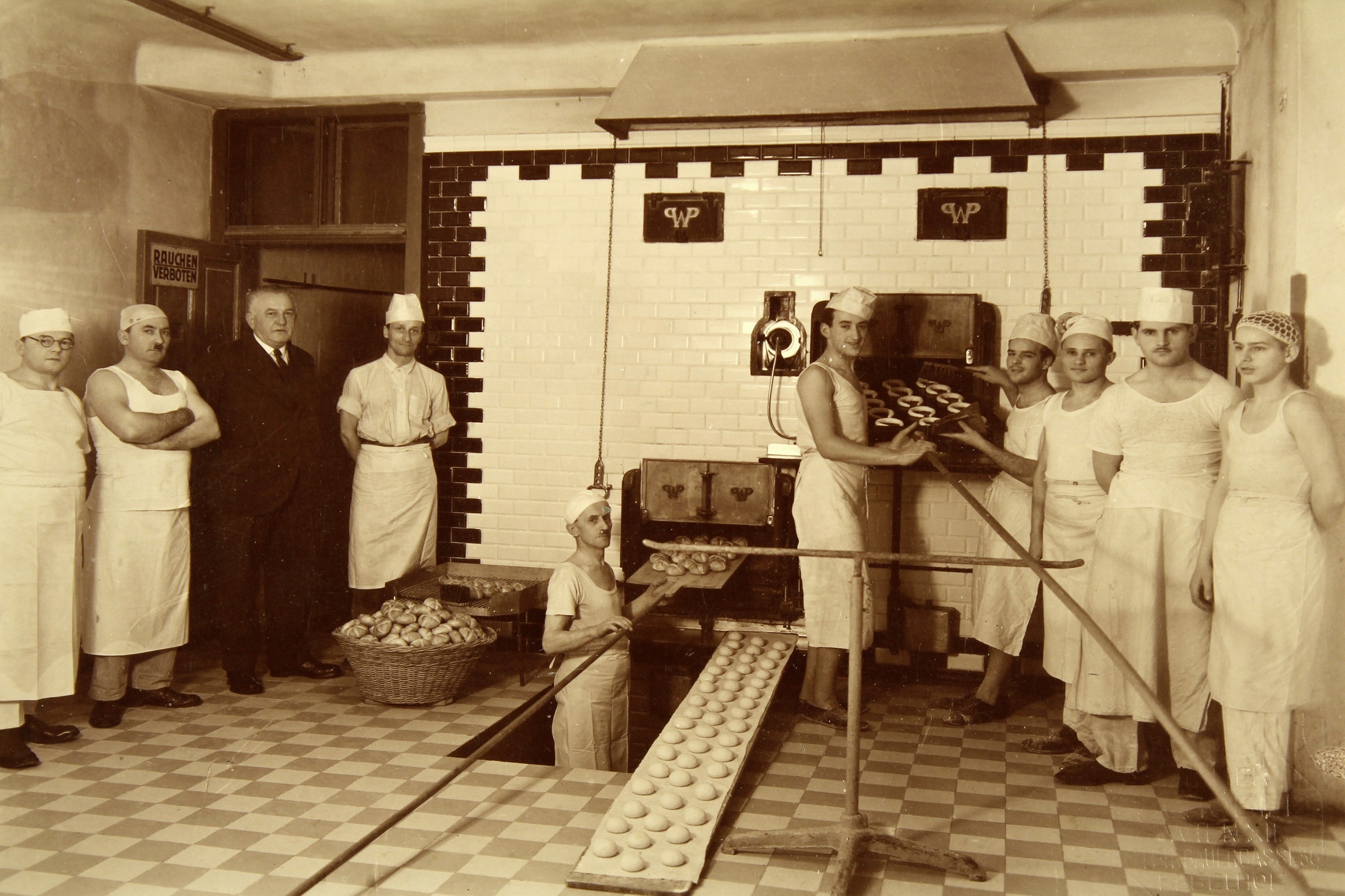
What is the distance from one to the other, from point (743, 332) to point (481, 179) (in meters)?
1.82

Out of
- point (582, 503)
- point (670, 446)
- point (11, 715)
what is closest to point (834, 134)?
point (670, 446)

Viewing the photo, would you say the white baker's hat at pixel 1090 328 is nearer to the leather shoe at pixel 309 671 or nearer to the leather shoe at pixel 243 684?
the leather shoe at pixel 309 671

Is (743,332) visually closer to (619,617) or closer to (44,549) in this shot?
(619,617)

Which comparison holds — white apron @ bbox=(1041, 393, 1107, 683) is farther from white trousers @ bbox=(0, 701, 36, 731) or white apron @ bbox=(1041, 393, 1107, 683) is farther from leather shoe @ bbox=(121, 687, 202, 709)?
white trousers @ bbox=(0, 701, 36, 731)

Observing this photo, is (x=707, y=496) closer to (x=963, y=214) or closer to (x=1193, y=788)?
(x=963, y=214)

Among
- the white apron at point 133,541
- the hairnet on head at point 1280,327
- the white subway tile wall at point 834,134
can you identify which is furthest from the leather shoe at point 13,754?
the hairnet on head at point 1280,327

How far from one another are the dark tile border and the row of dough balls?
2.22 meters

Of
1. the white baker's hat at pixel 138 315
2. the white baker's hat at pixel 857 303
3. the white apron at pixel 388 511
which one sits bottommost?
the white apron at pixel 388 511

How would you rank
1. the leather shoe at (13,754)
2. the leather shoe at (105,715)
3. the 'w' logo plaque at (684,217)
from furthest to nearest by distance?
the 'w' logo plaque at (684,217) → the leather shoe at (105,715) → the leather shoe at (13,754)

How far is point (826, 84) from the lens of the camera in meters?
5.28

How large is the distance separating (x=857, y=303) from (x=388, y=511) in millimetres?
2756

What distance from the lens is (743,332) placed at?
6.07 metres

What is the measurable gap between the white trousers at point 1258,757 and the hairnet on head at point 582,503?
2.38 metres

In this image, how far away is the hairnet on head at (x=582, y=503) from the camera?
14.3 ft
